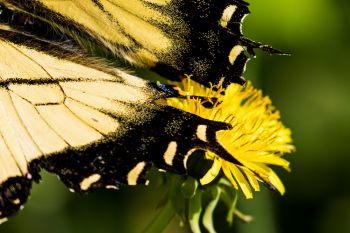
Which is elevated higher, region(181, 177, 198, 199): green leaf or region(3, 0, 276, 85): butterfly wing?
region(3, 0, 276, 85): butterfly wing

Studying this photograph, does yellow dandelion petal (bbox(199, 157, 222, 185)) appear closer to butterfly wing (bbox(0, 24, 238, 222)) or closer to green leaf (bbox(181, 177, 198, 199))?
green leaf (bbox(181, 177, 198, 199))

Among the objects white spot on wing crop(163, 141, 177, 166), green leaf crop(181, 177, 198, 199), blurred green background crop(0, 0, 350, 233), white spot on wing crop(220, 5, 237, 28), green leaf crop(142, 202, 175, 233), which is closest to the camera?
white spot on wing crop(163, 141, 177, 166)

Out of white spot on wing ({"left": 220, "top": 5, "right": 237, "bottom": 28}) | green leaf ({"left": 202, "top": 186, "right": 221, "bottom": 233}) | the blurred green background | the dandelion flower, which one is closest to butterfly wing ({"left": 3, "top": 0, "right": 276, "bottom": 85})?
white spot on wing ({"left": 220, "top": 5, "right": 237, "bottom": 28})

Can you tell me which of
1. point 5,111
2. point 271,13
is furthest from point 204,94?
point 271,13

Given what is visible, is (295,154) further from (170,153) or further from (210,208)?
(170,153)

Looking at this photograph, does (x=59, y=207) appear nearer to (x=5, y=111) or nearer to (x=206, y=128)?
(x=5, y=111)

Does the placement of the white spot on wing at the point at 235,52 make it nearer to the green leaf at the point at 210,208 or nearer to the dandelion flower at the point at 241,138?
the dandelion flower at the point at 241,138

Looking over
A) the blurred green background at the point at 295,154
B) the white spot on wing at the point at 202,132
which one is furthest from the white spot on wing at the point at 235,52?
the blurred green background at the point at 295,154
